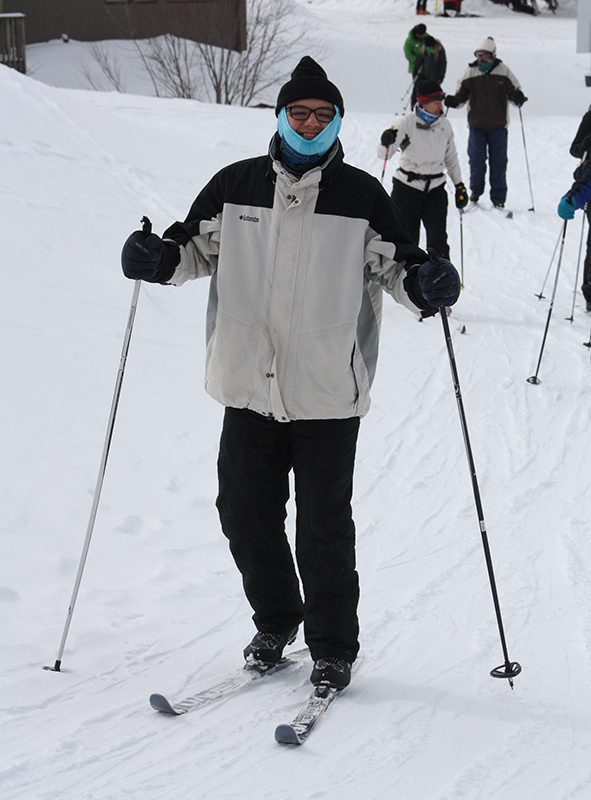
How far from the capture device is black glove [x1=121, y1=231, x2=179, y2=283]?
3.53 meters

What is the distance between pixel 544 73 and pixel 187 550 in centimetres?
2294

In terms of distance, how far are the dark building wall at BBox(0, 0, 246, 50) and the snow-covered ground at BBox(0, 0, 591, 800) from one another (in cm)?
1465

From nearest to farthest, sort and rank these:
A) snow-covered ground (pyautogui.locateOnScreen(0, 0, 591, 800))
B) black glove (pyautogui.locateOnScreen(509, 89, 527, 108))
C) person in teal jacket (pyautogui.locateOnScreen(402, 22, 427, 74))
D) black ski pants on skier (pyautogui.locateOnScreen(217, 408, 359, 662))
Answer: snow-covered ground (pyautogui.locateOnScreen(0, 0, 591, 800)) < black ski pants on skier (pyautogui.locateOnScreen(217, 408, 359, 662)) < black glove (pyautogui.locateOnScreen(509, 89, 527, 108)) < person in teal jacket (pyautogui.locateOnScreen(402, 22, 427, 74))

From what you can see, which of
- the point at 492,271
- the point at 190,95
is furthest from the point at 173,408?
the point at 190,95

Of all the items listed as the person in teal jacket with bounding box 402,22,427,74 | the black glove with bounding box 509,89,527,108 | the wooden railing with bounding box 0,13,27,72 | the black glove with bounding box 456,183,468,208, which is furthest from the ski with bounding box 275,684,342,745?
the wooden railing with bounding box 0,13,27,72

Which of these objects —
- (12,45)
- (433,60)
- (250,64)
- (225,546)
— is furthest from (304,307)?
(250,64)

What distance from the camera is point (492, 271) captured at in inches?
450

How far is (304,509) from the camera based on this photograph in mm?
3693

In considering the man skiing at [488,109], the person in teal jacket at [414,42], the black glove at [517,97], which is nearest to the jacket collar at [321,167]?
the man skiing at [488,109]

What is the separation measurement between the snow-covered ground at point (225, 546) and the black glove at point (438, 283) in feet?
4.11

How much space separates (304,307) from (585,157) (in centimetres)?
563

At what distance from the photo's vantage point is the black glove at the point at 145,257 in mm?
3525

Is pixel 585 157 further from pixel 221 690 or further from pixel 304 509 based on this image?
pixel 221 690

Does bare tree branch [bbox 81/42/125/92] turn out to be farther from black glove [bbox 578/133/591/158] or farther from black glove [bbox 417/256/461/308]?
black glove [bbox 417/256/461/308]
